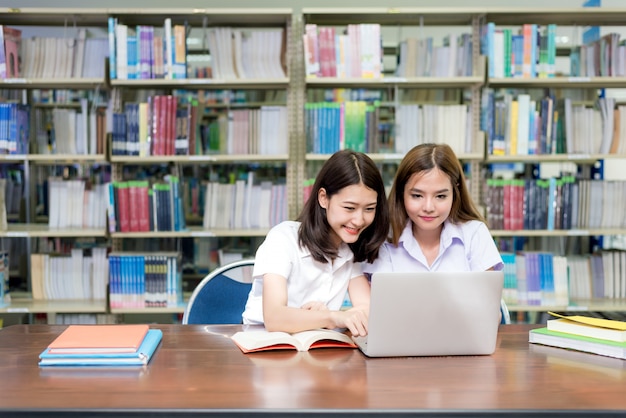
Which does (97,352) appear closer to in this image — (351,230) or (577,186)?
(351,230)

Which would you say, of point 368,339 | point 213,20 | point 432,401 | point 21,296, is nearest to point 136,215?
point 21,296

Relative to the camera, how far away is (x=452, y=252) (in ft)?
6.19

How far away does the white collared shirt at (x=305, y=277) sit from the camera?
1.72 m

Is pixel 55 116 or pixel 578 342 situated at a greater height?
pixel 55 116

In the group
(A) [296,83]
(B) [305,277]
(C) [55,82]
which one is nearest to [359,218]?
(B) [305,277]

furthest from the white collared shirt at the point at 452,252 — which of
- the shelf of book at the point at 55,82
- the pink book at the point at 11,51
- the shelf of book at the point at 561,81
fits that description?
the pink book at the point at 11,51

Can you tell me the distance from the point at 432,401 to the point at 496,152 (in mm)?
2381

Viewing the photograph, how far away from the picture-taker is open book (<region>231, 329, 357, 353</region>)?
1328 mm

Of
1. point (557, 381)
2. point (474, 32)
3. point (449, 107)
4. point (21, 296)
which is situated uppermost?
point (474, 32)

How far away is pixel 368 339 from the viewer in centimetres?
127

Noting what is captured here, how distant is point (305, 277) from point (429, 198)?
40cm

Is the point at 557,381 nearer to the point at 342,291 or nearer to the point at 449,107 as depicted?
the point at 342,291

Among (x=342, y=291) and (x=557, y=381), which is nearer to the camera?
(x=557, y=381)

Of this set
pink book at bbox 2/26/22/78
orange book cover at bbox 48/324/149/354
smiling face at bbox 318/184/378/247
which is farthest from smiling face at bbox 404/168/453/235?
pink book at bbox 2/26/22/78
